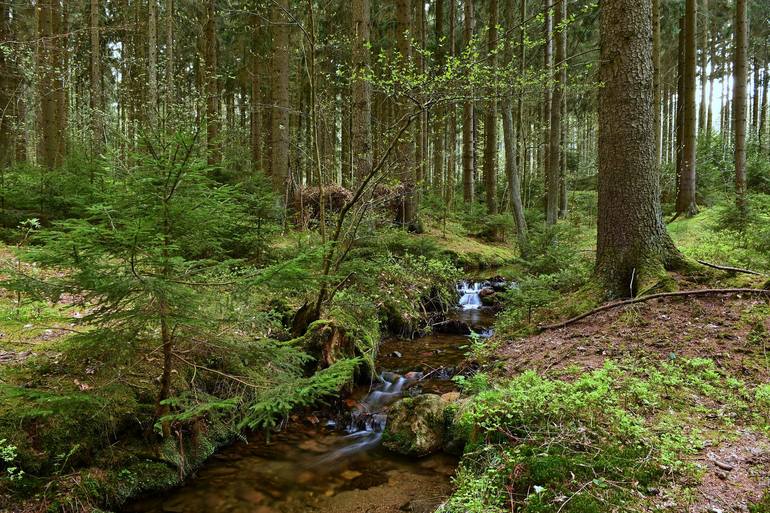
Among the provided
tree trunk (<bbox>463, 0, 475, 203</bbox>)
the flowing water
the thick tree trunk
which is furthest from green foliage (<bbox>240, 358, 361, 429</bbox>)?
tree trunk (<bbox>463, 0, 475, 203</bbox>)

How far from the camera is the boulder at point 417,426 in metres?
4.68

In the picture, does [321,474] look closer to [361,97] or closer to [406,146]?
[361,97]

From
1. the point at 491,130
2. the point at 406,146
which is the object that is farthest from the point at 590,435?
the point at 491,130

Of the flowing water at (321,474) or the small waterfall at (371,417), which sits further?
the small waterfall at (371,417)

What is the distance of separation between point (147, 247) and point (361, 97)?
7.71 m

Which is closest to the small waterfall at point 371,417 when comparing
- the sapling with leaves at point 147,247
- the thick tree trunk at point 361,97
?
the sapling with leaves at point 147,247

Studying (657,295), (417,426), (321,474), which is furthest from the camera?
(657,295)

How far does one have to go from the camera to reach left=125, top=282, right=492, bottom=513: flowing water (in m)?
3.90

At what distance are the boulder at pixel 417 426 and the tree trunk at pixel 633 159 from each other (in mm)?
3022

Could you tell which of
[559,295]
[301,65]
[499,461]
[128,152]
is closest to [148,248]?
[128,152]

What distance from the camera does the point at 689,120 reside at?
43.8ft

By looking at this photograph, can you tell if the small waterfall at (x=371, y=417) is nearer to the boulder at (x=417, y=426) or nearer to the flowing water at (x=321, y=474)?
the flowing water at (x=321, y=474)

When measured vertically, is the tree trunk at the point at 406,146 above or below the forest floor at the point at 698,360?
above

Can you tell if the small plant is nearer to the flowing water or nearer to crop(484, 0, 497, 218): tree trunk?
the flowing water
